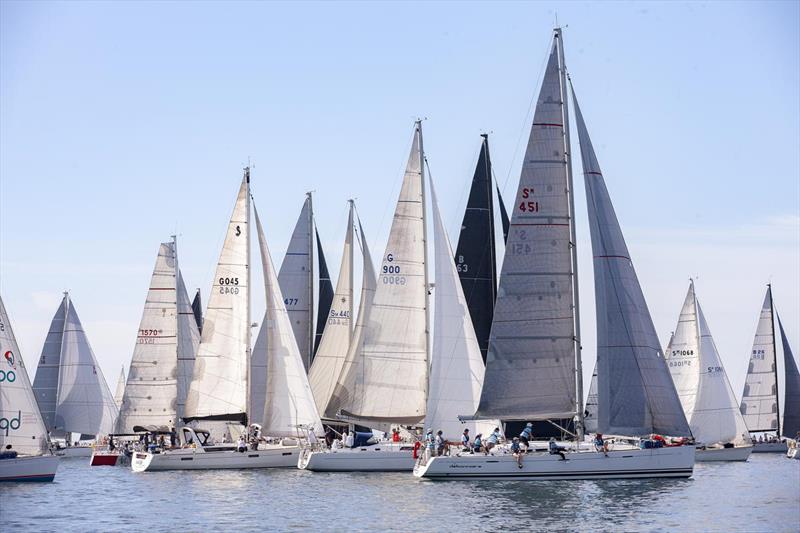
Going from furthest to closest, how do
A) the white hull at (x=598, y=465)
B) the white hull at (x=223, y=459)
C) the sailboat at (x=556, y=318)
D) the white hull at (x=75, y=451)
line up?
the white hull at (x=75, y=451)
the white hull at (x=223, y=459)
the sailboat at (x=556, y=318)
the white hull at (x=598, y=465)

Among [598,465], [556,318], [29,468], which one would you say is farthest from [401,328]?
[29,468]

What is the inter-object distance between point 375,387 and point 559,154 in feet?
39.8

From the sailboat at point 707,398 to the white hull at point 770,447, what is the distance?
13.5m

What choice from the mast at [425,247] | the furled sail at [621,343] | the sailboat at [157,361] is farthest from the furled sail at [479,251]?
the sailboat at [157,361]

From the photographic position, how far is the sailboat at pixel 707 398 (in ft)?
190

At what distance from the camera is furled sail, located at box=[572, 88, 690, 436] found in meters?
37.6

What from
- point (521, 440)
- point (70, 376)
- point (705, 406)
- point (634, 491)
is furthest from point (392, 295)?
point (70, 376)

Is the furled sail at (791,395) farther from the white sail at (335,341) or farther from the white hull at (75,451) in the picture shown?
the white hull at (75,451)

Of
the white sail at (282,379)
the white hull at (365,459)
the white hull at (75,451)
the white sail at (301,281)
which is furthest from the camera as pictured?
the white hull at (75,451)

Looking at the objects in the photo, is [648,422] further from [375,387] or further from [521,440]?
[375,387]

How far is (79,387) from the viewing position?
236 ft

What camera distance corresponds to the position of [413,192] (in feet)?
152

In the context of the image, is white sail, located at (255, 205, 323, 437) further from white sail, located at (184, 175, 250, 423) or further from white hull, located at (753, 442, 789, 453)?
white hull, located at (753, 442, 789, 453)

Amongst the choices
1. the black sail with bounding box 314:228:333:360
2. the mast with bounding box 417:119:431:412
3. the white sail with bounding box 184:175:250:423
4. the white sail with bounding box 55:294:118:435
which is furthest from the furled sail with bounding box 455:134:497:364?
the white sail with bounding box 55:294:118:435
